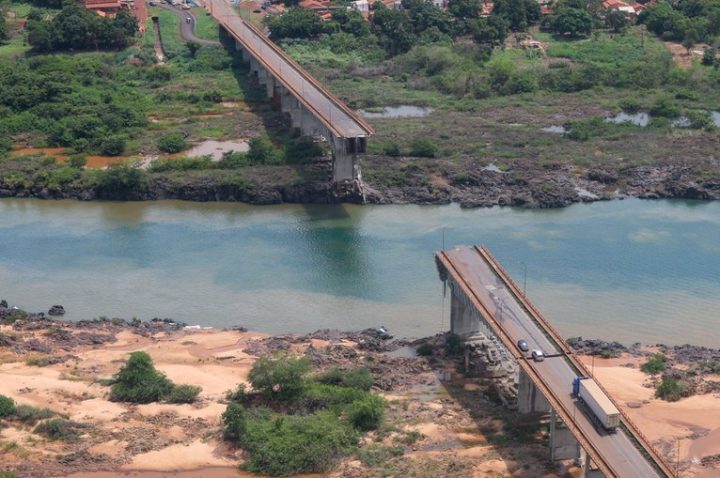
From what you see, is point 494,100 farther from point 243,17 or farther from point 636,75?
point 243,17

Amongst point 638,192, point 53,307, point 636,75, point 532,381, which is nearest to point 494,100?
point 636,75

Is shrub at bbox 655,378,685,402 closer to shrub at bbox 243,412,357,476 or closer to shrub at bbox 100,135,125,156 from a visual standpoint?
shrub at bbox 243,412,357,476

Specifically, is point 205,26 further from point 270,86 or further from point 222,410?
point 222,410

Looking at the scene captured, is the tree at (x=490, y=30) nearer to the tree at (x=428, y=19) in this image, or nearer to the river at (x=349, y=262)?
the tree at (x=428, y=19)

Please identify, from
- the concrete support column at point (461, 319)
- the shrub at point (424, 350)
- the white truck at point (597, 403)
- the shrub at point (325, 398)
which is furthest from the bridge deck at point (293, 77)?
the white truck at point (597, 403)

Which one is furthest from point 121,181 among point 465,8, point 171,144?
point 465,8

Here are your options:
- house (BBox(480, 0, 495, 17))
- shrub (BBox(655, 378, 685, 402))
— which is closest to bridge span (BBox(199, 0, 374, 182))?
house (BBox(480, 0, 495, 17))

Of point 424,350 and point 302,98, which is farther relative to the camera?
point 302,98
